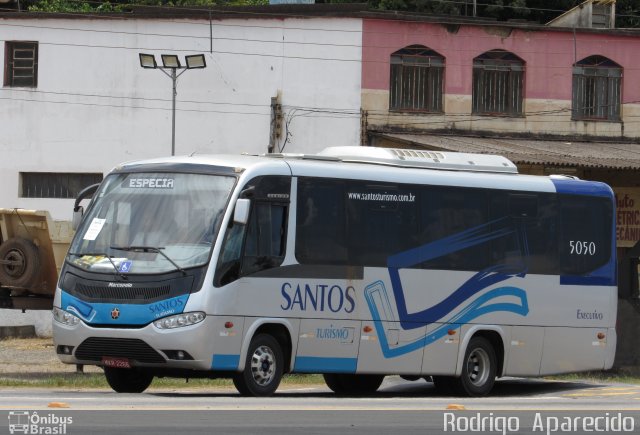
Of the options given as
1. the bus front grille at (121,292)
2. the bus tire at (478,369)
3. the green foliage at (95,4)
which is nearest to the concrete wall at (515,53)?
the green foliage at (95,4)

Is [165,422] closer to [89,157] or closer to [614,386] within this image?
[614,386]

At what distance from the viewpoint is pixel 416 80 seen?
39.2m

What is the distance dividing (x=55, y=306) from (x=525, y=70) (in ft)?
86.8

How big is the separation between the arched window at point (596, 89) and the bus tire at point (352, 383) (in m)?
23.5

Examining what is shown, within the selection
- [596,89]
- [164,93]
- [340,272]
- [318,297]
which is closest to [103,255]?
[318,297]

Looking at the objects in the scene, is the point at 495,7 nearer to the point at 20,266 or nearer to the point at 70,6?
the point at 70,6

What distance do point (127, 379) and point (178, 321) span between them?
1813 millimetres

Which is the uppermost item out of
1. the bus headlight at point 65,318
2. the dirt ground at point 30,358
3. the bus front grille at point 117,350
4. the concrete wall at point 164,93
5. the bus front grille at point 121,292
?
the concrete wall at point 164,93

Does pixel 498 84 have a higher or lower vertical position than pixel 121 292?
higher

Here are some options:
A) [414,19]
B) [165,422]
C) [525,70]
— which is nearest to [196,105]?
[414,19]

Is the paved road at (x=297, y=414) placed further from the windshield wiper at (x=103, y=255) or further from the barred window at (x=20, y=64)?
the barred window at (x=20, y=64)

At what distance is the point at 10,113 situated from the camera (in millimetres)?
39406

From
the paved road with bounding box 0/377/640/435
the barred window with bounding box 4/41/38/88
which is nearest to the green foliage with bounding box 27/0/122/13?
the barred window with bounding box 4/41/38/88

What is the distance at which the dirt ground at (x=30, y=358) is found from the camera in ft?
73.0
